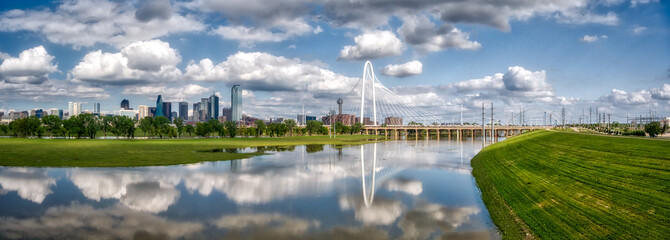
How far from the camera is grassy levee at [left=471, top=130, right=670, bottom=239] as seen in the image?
15328 mm

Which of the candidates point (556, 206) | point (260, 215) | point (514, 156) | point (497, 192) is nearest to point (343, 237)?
point (260, 215)

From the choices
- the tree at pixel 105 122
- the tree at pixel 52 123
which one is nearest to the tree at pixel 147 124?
the tree at pixel 105 122

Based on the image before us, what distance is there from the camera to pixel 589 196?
64.7ft

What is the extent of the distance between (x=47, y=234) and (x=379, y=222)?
1550cm

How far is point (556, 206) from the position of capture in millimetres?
19609

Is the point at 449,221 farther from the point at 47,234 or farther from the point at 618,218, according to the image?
the point at 47,234

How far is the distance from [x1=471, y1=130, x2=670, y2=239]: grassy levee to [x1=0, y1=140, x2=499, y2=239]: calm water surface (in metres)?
1.95

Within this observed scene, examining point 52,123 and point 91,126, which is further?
point 52,123

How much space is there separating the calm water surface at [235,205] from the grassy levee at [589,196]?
1.95 metres

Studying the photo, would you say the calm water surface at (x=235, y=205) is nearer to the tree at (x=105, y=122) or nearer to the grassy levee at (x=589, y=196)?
the grassy levee at (x=589, y=196)

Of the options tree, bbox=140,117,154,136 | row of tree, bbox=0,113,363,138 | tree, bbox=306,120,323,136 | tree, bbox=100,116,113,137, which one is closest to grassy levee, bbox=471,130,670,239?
row of tree, bbox=0,113,363,138

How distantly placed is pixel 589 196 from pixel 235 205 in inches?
787

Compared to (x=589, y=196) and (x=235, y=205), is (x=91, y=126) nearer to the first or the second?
(x=235, y=205)

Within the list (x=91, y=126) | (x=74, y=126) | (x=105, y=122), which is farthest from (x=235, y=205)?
(x=105, y=122)
